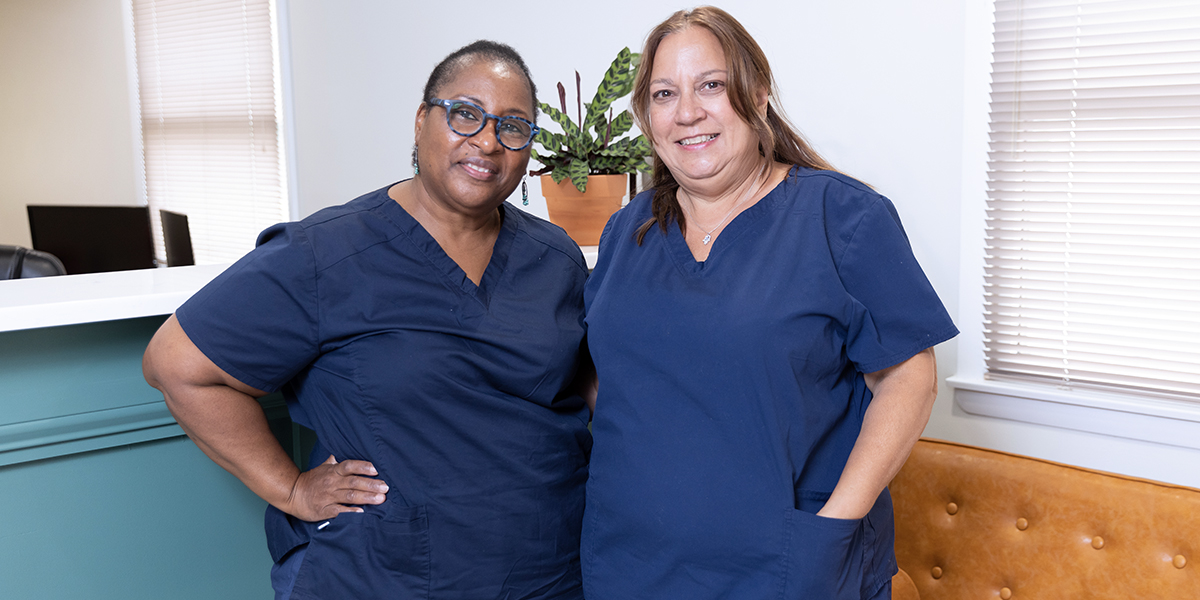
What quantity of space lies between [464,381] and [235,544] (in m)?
0.52

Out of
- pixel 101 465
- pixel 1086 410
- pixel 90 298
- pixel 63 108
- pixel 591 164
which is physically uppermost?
pixel 63 108

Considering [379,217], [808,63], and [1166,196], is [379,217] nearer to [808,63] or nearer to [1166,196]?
[808,63]

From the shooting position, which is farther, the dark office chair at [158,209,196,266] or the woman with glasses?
the dark office chair at [158,209,196,266]

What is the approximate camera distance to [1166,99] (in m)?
1.62

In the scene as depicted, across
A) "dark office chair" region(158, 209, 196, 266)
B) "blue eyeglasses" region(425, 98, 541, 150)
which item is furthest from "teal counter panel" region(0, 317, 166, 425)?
"dark office chair" region(158, 209, 196, 266)

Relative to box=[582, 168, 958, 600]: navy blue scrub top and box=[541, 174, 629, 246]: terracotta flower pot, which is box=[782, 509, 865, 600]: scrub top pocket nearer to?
box=[582, 168, 958, 600]: navy blue scrub top

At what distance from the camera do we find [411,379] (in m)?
1.11

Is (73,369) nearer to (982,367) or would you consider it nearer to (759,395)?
(759,395)

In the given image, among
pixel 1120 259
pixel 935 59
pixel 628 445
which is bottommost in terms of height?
pixel 628 445

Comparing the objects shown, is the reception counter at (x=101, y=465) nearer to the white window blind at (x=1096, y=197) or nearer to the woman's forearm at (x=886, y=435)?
the woman's forearm at (x=886, y=435)

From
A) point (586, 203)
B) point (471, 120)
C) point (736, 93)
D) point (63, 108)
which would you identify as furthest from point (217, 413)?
point (63, 108)

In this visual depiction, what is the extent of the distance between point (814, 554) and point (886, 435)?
176 mm

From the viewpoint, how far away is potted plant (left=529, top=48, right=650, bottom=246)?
1861 mm

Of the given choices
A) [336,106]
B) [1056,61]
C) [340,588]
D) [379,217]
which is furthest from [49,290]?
[336,106]
